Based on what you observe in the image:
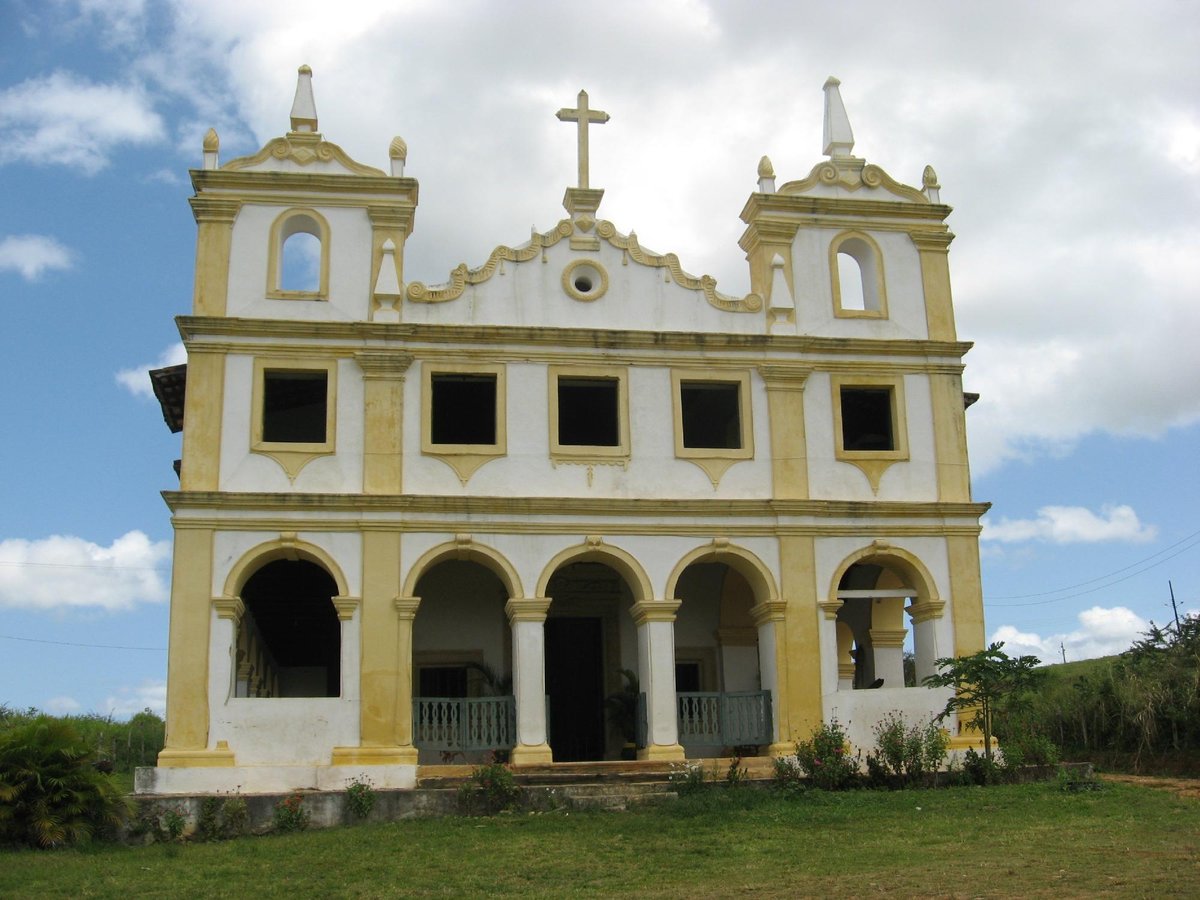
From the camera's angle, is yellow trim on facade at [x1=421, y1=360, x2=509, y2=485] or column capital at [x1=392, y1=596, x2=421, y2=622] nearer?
column capital at [x1=392, y1=596, x2=421, y2=622]

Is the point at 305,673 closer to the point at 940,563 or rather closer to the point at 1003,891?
the point at 940,563

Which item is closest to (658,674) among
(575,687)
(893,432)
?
(575,687)

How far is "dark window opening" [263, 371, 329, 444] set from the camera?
22.4 metres

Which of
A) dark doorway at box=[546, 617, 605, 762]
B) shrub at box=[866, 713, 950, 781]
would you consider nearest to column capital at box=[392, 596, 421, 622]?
dark doorway at box=[546, 617, 605, 762]

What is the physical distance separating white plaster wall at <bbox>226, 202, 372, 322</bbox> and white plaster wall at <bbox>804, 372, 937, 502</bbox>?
7.28 m

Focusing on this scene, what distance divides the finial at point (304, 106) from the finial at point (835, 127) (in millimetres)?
8782

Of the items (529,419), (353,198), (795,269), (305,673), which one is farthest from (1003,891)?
(305,673)

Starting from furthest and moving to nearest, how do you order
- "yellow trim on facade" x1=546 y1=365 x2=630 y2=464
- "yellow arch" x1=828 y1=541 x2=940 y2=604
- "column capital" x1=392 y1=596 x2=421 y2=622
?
"yellow arch" x1=828 y1=541 x2=940 y2=604
"yellow trim on facade" x1=546 y1=365 x2=630 y2=464
"column capital" x1=392 y1=596 x2=421 y2=622

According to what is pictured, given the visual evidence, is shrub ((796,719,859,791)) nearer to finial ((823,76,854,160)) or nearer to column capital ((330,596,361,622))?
column capital ((330,596,361,622))

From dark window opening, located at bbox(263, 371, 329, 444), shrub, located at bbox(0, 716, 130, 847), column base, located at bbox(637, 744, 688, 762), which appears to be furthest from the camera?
dark window opening, located at bbox(263, 371, 329, 444)

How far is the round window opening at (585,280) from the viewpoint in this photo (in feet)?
71.7

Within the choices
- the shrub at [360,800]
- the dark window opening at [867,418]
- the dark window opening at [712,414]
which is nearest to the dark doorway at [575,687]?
the dark window opening at [712,414]

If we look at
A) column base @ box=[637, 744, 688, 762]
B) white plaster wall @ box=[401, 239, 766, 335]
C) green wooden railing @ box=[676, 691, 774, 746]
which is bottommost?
column base @ box=[637, 744, 688, 762]

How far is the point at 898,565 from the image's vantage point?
71.2 ft
